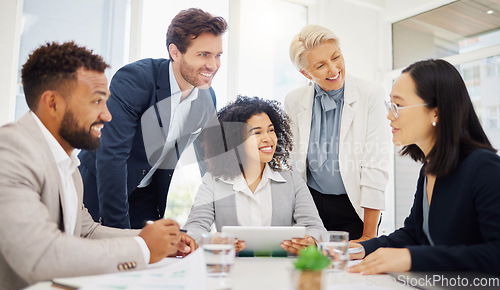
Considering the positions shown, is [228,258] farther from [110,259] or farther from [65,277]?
[65,277]

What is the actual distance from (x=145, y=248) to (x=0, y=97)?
2452 millimetres

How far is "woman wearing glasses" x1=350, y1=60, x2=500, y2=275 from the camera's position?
1.17 meters

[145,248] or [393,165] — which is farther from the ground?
[393,165]

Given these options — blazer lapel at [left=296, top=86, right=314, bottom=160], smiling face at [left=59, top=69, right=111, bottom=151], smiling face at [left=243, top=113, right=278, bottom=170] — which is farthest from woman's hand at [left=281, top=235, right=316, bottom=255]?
blazer lapel at [left=296, top=86, right=314, bottom=160]

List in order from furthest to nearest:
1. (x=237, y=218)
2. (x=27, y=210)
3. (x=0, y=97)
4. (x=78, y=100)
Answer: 1. (x=0, y=97)
2. (x=237, y=218)
3. (x=78, y=100)
4. (x=27, y=210)

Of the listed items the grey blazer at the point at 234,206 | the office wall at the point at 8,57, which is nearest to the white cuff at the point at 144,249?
the grey blazer at the point at 234,206

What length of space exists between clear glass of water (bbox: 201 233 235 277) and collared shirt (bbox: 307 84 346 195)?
1.39 m

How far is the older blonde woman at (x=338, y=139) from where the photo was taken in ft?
7.86

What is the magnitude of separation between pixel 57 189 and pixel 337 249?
85 centimetres

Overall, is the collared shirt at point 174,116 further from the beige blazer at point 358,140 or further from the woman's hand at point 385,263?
the woman's hand at point 385,263

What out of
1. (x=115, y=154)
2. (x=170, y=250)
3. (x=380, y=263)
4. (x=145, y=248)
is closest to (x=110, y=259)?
(x=145, y=248)

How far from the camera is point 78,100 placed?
132 centimetres

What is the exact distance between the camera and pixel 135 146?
2.29 metres

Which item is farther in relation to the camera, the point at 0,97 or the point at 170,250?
the point at 0,97
